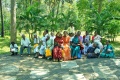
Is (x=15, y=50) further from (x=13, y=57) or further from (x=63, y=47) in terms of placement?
(x=63, y=47)

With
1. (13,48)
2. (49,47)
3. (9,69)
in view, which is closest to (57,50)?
(49,47)

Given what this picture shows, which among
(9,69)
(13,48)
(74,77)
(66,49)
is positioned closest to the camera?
(74,77)

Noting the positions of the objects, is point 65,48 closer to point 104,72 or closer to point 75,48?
point 75,48

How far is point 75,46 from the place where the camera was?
41.0ft

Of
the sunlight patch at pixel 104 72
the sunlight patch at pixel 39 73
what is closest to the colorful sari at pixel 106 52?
the sunlight patch at pixel 104 72

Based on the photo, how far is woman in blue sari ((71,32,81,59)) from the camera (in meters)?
12.3

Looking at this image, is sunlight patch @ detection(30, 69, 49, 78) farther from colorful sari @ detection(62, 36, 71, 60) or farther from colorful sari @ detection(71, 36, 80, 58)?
colorful sari @ detection(71, 36, 80, 58)

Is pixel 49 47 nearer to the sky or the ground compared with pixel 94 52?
nearer to the sky

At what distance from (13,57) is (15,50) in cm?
46

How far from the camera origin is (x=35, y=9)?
19.3 m

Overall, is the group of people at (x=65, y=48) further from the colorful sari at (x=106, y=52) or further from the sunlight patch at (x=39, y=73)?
the sunlight patch at (x=39, y=73)

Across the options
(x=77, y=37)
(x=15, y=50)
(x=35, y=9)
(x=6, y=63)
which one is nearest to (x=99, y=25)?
(x=35, y=9)

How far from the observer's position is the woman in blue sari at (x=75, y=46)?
40.4 feet

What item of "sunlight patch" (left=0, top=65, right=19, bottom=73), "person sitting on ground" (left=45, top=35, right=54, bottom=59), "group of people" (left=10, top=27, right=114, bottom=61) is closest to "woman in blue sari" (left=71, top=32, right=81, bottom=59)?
"group of people" (left=10, top=27, right=114, bottom=61)
